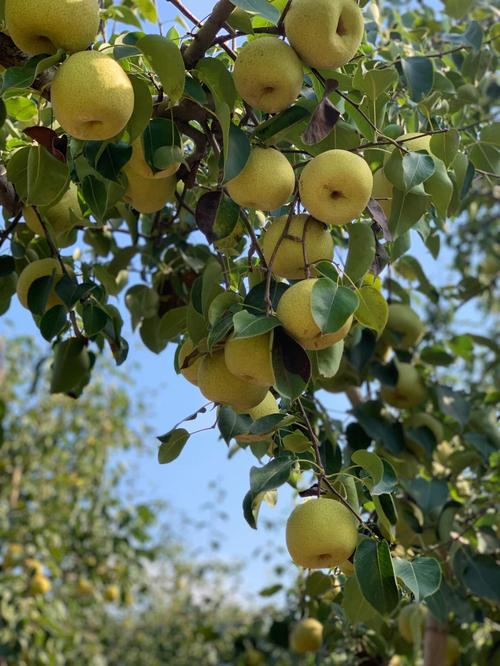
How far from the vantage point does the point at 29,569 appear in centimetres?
423

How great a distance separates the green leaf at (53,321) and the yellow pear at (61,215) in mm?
144

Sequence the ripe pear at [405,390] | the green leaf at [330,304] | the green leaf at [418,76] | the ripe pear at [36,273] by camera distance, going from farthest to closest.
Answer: the ripe pear at [405,390] → the ripe pear at [36,273] → the green leaf at [418,76] → the green leaf at [330,304]

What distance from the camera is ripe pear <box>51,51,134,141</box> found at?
0.92m

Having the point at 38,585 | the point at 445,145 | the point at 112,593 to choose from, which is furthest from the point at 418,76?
the point at 112,593

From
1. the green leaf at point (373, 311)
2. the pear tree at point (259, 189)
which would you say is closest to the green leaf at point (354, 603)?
the pear tree at point (259, 189)

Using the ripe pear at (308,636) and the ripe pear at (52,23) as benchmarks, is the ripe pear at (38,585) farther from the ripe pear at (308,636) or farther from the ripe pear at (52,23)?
the ripe pear at (52,23)

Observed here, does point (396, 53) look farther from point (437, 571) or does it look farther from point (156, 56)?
point (437, 571)

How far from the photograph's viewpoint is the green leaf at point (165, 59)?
968mm

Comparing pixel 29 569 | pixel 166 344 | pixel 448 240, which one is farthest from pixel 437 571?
pixel 29 569

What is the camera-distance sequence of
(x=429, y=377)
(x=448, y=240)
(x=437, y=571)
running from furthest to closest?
1. (x=448, y=240)
2. (x=429, y=377)
3. (x=437, y=571)

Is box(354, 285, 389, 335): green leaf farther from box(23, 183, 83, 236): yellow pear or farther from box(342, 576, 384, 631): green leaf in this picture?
box(23, 183, 83, 236): yellow pear

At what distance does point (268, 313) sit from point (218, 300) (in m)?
0.11

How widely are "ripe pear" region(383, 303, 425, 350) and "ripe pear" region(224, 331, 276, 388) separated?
3.97 ft

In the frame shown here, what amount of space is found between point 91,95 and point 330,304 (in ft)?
1.12
